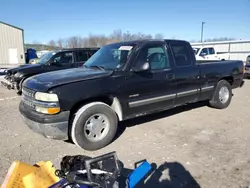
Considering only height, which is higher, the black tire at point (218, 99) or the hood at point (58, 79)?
the hood at point (58, 79)

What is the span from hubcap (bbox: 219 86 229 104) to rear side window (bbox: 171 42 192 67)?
65.5 inches

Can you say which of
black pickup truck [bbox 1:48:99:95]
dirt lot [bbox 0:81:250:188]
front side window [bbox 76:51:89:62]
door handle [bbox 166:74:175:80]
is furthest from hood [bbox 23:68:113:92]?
front side window [bbox 76:51:89:62]

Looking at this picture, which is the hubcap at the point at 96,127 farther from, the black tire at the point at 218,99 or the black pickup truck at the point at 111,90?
the black tire at the point at 218,99

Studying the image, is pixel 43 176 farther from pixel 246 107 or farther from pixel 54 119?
pixel 246 107

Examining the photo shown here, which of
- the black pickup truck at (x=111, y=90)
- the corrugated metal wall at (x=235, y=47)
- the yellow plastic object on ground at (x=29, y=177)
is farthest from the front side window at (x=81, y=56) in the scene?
the corrugated metal wall at (x=235, y=47)

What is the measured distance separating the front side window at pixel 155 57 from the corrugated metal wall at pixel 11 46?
27165 millimetres

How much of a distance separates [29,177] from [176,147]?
2581 mm

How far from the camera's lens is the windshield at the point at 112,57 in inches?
174

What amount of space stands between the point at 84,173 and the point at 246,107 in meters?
6.08

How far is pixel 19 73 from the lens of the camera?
27.6 feet

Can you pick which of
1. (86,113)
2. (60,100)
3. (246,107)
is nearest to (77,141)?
(86,113)

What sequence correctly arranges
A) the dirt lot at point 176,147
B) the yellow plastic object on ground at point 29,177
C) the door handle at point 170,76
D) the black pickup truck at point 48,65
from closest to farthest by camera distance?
the yellow plastic object on ground at point 29,177, the dirt lot at point 176,147, the door handle at point 170,76, the black pickup truck at point 48,65

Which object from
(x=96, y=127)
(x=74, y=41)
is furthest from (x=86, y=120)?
(x=74, y=41)

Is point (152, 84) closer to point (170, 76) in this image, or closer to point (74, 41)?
point (170, 76)
